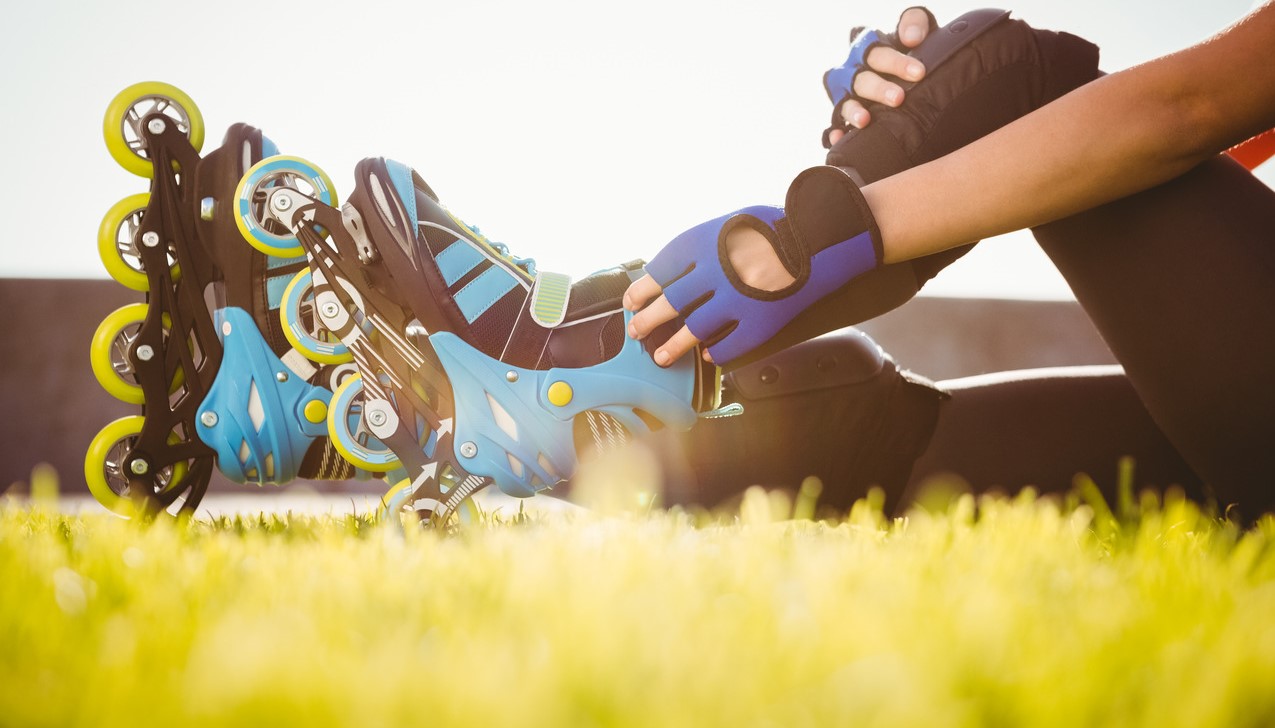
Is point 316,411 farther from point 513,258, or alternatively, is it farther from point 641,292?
point 641,292

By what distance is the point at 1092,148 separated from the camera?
2.63ft

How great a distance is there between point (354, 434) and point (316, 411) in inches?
5.0

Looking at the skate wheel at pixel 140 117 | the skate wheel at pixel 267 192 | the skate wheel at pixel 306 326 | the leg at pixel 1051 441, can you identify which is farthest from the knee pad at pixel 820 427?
the skate wheel at pixel 140 117

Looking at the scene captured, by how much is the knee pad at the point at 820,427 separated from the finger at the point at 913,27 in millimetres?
495

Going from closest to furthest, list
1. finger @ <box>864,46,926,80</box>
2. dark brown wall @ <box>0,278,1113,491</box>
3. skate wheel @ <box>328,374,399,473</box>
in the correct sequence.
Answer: finger @ <box>864,46,926,80</box> < skate wheel @ <box>328,374,399,473</box> < dark brown wall @ <box>0,278,1113,491</box>

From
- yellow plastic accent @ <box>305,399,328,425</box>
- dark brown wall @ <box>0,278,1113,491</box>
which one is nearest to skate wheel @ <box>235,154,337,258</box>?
yellow plastic accent @ <box>305,399,328,425</box>

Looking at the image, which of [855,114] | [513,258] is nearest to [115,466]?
[513,258]

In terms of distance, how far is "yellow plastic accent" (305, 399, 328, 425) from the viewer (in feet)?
4.04

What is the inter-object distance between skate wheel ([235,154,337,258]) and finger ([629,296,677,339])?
0.60m

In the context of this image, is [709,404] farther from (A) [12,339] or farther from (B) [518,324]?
(A) [12,339]

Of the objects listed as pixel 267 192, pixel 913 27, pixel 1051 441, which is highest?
pixel 913 27

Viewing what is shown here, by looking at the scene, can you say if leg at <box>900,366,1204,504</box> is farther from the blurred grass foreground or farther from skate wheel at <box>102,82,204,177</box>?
skate wheel at <box>102,82,204,177</box>

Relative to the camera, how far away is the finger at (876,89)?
986 mm

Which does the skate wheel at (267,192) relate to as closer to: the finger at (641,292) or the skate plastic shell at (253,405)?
the skate plastic shell at (253,405)
